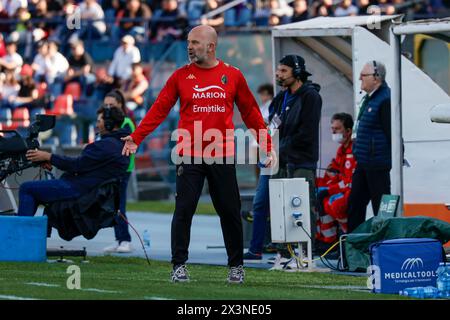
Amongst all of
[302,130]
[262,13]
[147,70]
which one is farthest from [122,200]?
[262,13]

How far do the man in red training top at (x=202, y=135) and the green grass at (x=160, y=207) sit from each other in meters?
11.0

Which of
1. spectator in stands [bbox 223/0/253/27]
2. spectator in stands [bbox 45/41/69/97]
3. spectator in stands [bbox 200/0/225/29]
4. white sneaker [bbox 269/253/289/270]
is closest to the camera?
white sneaker [bbox 269/253/289/270]

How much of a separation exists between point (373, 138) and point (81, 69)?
53.1ft

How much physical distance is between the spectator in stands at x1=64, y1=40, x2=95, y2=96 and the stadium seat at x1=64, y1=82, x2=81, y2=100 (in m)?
0.08

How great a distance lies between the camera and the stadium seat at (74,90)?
97.6ft

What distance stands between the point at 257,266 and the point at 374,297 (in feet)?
12.4

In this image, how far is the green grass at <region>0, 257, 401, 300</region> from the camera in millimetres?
10227

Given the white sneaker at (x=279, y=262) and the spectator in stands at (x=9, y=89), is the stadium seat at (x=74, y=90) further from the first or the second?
the white sneaker at (x=279, y=262)

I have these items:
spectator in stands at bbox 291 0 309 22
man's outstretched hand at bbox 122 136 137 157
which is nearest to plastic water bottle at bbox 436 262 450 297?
man's outstretched hand at bbox 122 136 137 157

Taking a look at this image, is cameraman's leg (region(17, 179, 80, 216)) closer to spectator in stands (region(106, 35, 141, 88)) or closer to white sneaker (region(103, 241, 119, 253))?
white sneaker (region(103, 241, 119, 253))

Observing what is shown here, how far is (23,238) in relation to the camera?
14.0 m

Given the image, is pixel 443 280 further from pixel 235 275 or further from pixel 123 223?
pixel 123 223

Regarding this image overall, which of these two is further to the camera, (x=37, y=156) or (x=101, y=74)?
(x=101, y=74)
